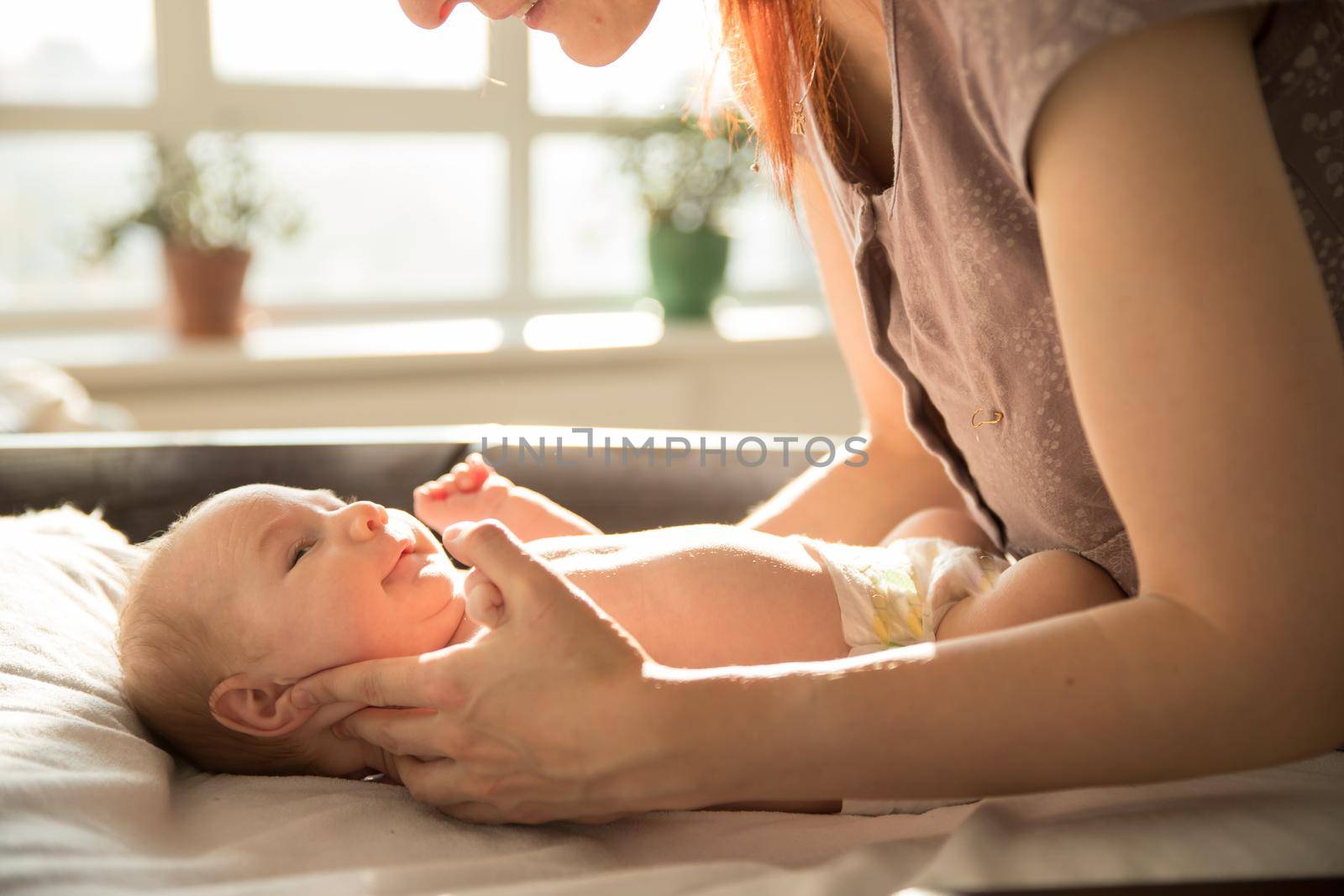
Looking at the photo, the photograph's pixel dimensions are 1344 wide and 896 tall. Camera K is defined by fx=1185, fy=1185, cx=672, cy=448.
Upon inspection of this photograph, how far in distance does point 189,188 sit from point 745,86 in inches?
89.4

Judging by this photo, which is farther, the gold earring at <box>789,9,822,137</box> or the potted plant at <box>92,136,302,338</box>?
the potted plant at <box>92,136,302,338</box>

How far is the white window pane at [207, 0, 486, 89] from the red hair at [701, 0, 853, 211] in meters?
2.33

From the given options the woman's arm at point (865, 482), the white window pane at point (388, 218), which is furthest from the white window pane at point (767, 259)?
the woman's arm at point (865, 482)

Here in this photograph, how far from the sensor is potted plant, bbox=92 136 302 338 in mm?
2965

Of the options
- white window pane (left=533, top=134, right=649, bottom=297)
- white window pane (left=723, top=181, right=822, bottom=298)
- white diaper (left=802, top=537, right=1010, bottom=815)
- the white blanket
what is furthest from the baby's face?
white window pane (left=723, top=181, right=822, bottom=298)

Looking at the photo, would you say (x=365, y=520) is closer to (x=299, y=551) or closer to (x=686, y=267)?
(x=299, y=551)

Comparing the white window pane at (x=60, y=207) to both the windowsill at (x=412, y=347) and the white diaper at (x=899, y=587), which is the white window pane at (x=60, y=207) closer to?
the windowsill at (x=412, y=347)

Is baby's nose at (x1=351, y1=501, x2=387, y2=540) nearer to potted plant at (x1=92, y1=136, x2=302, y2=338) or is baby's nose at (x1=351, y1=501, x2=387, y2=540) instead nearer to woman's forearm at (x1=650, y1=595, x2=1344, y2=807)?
woman's forearm at (x1=650, y1=595, x2=1344, y2=807)

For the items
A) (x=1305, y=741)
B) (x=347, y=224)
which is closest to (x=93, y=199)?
(x=347, y=224)

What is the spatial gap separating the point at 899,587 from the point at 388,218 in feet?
9.07

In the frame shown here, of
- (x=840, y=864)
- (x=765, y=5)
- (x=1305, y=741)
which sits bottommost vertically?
(x=840, y=864)

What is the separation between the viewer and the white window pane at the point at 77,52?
2984mm

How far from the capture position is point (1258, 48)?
0.70 metres

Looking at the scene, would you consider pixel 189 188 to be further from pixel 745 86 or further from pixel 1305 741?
pixel 1305 741
